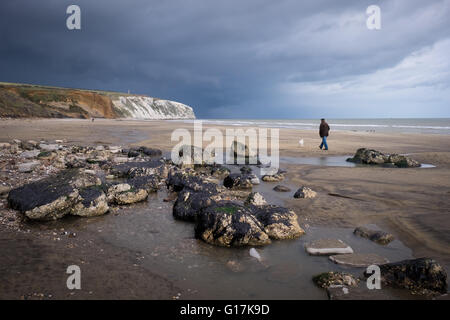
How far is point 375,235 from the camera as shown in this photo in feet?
15.8

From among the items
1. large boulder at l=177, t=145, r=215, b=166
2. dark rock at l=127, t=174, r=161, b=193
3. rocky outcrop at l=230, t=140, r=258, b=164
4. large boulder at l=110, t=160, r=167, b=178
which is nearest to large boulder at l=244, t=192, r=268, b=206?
dark rock at l=127, t=174, r=161, b=193

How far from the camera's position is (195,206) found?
19.0ft

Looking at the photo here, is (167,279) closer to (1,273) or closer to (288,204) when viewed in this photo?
(1,273)

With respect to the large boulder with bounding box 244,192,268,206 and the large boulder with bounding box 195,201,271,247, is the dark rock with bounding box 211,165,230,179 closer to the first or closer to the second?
the large boulder with bounding box 244,192,268,206

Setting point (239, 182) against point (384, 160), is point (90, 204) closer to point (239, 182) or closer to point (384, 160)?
point (239, 182)

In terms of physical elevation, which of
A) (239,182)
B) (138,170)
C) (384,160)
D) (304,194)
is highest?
(384,160)

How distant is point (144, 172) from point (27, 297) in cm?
643

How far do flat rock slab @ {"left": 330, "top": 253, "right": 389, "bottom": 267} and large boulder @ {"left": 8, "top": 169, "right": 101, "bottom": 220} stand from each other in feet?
17.0

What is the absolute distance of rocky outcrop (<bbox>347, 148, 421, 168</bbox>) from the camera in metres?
11.8

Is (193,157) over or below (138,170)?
over

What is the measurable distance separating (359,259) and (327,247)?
19.6 inches

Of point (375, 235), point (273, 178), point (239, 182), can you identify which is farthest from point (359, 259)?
point (273, 178)
